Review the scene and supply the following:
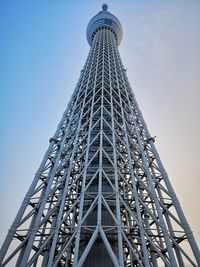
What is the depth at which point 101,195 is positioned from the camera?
13.6 m

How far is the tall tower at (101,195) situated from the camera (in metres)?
12.8

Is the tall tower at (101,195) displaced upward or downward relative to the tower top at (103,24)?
downward

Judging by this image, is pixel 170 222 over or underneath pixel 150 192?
underneath

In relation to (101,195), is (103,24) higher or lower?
higher

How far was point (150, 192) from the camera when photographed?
15977mm

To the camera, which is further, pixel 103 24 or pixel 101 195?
pixel 103 24

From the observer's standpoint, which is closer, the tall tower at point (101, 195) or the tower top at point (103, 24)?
the tall tower at point (101, 195)

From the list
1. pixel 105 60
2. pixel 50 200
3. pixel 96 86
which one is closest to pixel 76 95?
pixel 96 86

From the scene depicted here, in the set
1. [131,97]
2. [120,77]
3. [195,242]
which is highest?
[120,77]

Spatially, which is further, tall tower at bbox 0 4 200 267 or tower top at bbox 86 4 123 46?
tower top at bbox 86 4 123 46

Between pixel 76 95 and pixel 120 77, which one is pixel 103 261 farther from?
pixel 120 77

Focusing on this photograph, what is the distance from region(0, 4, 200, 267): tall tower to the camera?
1277cm

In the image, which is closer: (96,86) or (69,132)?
(69,132)

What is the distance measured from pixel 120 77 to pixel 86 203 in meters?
20.7
